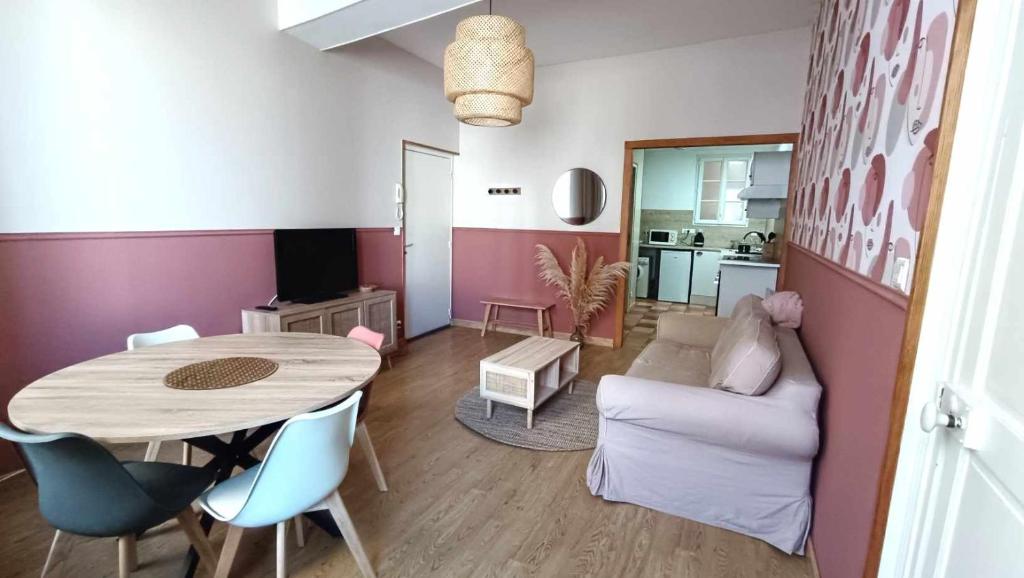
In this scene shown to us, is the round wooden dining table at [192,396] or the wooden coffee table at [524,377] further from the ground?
the round wooden dining table at [192,396]

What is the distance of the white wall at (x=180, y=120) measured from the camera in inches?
86.0

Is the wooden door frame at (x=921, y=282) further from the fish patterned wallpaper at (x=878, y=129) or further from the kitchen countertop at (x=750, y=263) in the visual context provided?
the kitchen countertop at (x=750, y=263)

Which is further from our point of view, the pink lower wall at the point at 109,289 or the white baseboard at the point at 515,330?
the white baseboard at the point at 515,330

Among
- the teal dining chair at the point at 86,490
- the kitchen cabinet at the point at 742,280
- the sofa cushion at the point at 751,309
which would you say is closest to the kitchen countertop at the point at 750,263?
the kitchen cabinet at the point at 742,280

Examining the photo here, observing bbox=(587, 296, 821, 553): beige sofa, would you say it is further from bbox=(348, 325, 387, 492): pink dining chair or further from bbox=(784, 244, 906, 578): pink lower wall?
bbox=(348, 325, 387, 492): pink dining chair

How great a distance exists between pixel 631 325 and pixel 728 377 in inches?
153

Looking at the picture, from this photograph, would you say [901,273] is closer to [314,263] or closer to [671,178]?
[314,263]

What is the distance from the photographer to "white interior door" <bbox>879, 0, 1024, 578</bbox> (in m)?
0.74

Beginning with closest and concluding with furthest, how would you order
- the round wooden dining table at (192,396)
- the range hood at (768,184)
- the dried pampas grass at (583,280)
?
the round wooden dining table at (192,396)
the dried pampas grass at (583,280)
the range hood at (768,184)

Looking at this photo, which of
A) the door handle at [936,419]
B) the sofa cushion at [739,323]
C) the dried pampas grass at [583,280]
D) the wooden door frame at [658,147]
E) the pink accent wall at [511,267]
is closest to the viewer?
the door handle at [936,419]

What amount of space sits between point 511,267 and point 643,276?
3073mm

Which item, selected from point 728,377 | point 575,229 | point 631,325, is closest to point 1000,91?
point 728,377

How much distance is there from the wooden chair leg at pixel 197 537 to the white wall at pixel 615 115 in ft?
13.3

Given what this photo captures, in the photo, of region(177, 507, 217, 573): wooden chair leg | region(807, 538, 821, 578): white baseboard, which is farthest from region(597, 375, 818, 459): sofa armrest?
region(177, 507, 217, 573): wooden chair leg
